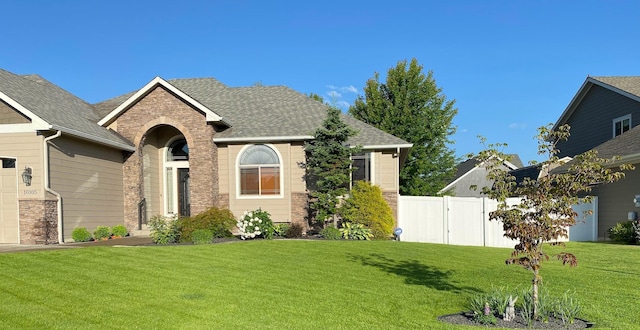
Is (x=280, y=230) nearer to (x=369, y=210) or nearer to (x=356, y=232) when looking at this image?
(x=356, y=232)

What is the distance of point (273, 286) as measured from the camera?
7.30 meters

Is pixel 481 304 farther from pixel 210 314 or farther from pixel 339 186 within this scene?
pixel 339 186

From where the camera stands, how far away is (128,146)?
50.7ft

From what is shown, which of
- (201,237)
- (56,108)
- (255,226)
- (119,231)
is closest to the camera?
(201,237)

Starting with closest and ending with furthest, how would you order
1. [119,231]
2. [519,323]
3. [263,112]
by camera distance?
[519,323]
[119,231]
[263,112]

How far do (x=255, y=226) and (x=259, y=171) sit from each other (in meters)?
3.35

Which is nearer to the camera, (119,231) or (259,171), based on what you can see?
(119,231)

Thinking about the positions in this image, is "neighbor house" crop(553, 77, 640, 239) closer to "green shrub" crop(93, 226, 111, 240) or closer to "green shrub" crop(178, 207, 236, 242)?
"green shrub" crop(178, 207, 236, 242)

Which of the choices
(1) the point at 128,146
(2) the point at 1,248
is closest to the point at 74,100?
(1) the point at 128,146

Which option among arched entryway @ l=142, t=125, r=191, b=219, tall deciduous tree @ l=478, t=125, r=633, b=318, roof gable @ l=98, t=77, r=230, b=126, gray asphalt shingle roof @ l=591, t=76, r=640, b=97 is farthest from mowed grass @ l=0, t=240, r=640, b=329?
gray asphalt shingle roof @ l=591, t=76, r=640, b=97

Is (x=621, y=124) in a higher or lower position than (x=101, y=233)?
higher

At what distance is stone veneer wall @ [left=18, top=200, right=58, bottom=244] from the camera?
39.5 feet

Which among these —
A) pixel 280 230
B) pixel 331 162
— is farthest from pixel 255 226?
pixel 331 162

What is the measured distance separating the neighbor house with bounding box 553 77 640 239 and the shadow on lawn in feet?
34.8
